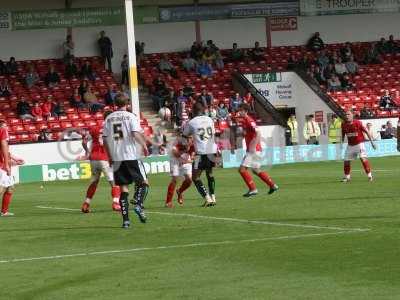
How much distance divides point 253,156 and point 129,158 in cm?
715

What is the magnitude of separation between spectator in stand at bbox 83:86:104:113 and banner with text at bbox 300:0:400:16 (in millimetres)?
13596

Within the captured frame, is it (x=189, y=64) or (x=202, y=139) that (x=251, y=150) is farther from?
(x=189, y=64)

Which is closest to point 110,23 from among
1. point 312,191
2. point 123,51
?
point 123,51

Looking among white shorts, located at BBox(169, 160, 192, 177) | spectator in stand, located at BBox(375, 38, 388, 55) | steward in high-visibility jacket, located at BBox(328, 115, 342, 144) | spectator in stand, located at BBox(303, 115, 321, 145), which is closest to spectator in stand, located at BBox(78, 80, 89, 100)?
spectator in stand, located at BBox(303, 115, 321, 145)

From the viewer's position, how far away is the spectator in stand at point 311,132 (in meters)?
47.7

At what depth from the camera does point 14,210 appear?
78.1 feet

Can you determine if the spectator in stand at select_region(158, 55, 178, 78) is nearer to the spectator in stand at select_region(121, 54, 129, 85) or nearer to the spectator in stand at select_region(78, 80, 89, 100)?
the spectator in stand at select_region(121, 54, 129, 85)

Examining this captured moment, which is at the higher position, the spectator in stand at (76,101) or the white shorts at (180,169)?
the spectator in stand at (76,101)

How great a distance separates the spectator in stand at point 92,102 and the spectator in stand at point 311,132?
350 inches

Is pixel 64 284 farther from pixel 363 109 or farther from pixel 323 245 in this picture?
pixel 363 109

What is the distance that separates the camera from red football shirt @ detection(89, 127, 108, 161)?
22.2 m

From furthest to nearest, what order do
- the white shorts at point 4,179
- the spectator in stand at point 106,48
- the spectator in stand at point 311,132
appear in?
the spectator in stand at point 106,48
the spectator in stand at point 311,132
the white shorts at point 4,179

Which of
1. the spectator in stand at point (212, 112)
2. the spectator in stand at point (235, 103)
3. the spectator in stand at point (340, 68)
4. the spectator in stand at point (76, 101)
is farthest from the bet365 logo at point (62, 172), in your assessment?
the spectator in stand at point (340, 68)

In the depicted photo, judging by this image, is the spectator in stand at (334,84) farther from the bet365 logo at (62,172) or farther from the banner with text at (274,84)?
the bet365 logo at (62,172)
